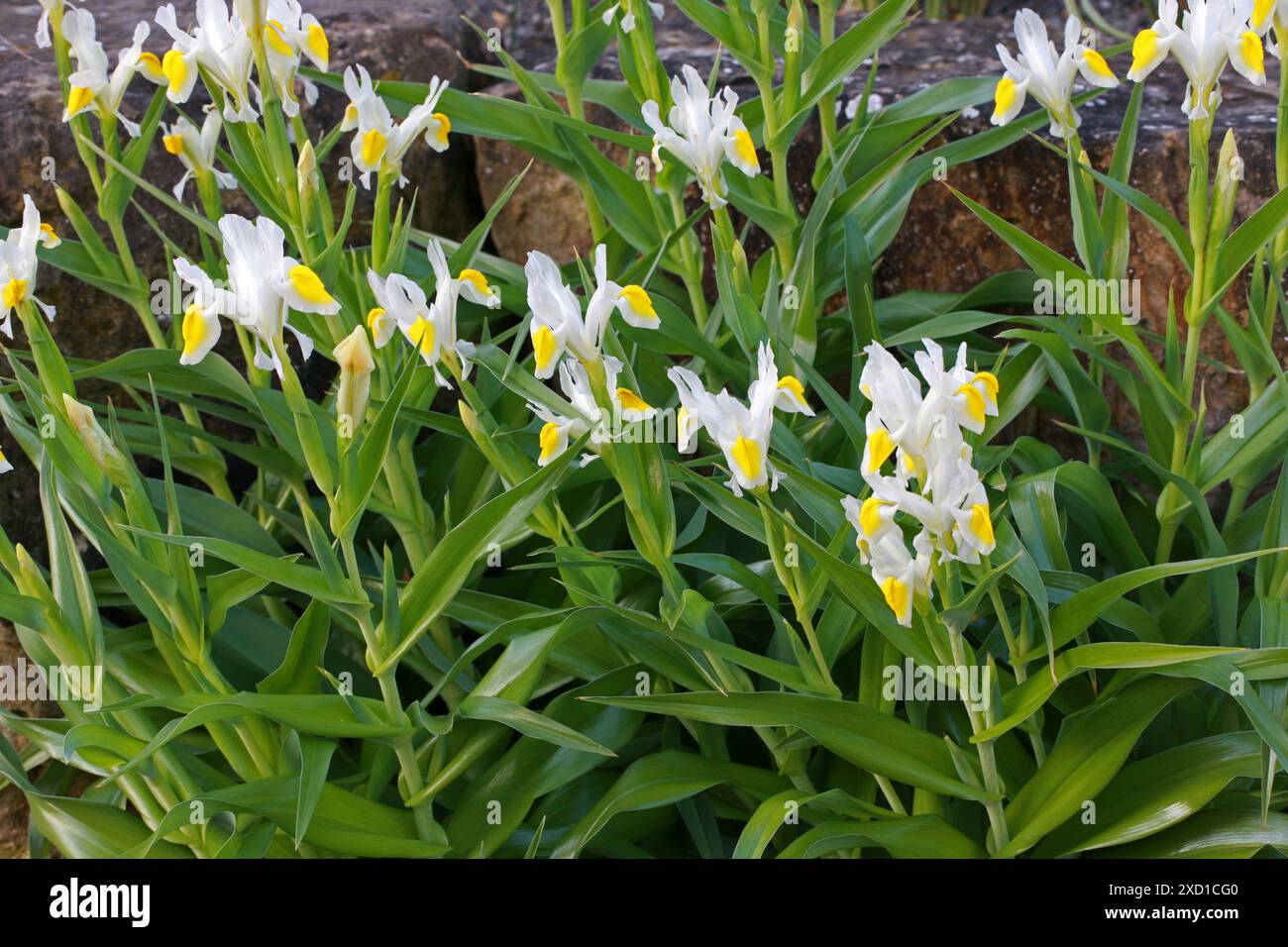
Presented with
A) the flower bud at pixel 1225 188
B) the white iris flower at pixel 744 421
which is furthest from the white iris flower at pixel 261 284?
the flower bud at pixel 1225 188

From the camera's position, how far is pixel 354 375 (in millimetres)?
1238

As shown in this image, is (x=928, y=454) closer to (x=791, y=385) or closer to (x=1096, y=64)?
(x=791, y=385)

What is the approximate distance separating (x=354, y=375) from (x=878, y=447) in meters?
0.51

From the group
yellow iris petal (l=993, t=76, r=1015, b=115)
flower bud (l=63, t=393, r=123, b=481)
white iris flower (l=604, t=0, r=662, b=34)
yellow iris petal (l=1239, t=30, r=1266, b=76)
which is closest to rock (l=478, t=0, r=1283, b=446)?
white iris flower (l=604, t=0, r=662, b=34)

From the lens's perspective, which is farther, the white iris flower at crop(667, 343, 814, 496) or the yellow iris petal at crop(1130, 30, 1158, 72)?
the yellow iris petal at crop(1130, 30, 1158, 72)

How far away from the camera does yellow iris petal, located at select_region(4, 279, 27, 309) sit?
140 cm

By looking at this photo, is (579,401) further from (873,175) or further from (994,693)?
(873,175)

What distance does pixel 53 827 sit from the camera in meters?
1.58

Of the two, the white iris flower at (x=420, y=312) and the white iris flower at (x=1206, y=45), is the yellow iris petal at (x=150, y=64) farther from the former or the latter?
the white iris flower at (x=1206, y=45)

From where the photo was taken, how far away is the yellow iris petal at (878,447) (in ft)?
3.70

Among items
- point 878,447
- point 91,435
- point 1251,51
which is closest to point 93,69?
point 91,435

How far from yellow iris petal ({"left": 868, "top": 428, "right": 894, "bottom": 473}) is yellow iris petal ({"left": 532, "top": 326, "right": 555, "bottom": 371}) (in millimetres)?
338

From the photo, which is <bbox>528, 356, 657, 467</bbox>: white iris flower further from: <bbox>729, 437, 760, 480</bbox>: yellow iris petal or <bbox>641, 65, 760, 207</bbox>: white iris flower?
<bbox>641, 65, 760, 207</bbox>: white iris flower

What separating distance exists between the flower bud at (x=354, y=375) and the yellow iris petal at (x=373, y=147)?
42cm
